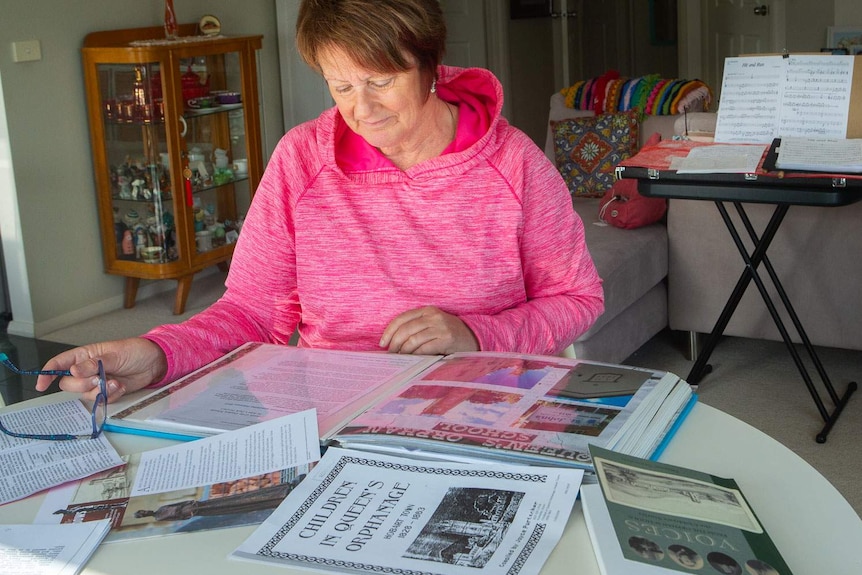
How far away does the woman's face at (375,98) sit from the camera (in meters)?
1.42

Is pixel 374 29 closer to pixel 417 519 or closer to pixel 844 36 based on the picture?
pixel 417 519

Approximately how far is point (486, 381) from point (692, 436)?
0.23 metres

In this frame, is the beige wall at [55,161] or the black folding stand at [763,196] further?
the beige wall at [55,161]

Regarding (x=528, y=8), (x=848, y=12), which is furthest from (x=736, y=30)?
(x=528, y=8)

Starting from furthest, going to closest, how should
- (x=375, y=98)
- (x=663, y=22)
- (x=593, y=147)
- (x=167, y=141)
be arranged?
(x=663, y=22)
(x=167, y=141)
(x=593, y=147)
(x=375, y=98)

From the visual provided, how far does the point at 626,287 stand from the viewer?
10.3 feet

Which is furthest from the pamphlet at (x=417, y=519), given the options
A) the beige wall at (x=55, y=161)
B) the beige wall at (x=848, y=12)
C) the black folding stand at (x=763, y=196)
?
the beige wall at (x=848, y=12)

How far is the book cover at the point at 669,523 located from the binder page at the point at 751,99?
203 centimetres

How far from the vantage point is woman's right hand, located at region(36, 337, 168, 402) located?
1.24 metres

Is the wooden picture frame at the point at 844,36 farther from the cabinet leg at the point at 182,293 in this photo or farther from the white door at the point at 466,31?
the cabinet leg at the point at 182,293

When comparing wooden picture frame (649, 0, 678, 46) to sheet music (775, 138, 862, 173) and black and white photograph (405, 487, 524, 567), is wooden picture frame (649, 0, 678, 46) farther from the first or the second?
black and white photograph (405, 487, 524, 567)

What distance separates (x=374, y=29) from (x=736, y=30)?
5001mm

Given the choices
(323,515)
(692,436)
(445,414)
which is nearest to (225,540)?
(323,515)

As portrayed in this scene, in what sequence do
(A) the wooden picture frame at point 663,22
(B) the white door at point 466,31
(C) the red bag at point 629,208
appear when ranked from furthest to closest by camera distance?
(A) the wooden picture frame at point 663,22 < (B) the white door at point 466,31 < (C) the red bag at point 629,208
